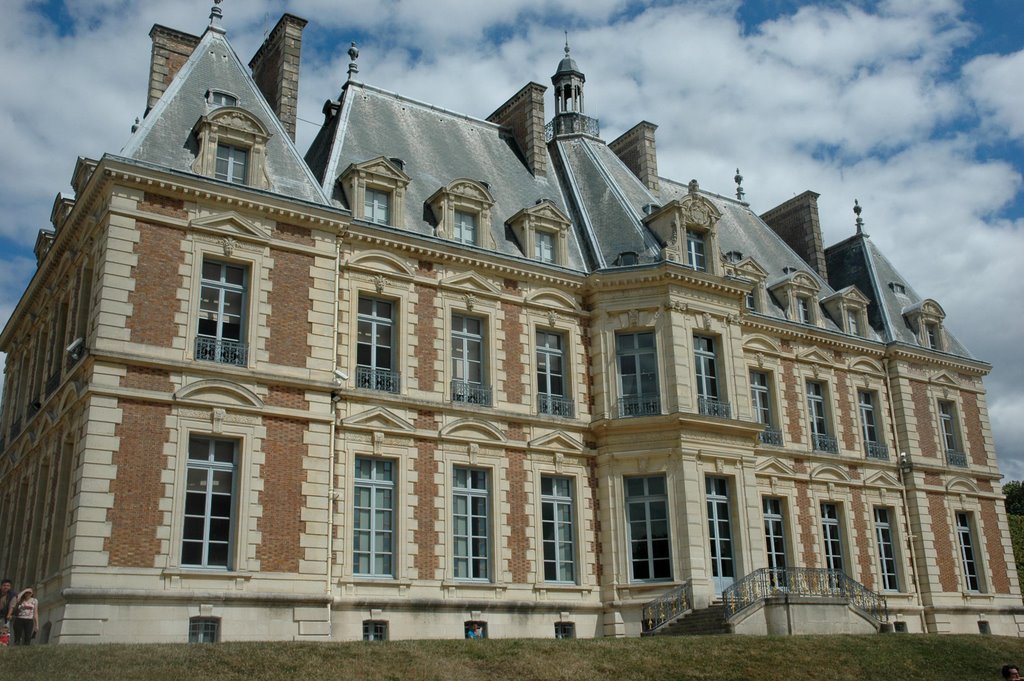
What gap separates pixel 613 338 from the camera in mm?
22734

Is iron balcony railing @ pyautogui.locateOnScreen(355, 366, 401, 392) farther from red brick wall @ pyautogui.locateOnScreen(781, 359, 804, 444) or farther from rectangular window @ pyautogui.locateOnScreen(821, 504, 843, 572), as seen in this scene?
rectangular window @ pyautogui.locateOnScreen(821, 504, 843, 572)

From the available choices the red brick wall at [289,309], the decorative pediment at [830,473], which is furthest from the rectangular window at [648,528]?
the red brick wall at [289,309]

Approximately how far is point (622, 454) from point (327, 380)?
22.3 ft

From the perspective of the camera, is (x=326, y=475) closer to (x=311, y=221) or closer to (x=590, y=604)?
(x=311, y=221)

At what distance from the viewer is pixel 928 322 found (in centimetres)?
2998

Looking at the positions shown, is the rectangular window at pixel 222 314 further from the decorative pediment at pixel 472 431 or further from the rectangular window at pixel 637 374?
the rectangular window at pixel 637 374

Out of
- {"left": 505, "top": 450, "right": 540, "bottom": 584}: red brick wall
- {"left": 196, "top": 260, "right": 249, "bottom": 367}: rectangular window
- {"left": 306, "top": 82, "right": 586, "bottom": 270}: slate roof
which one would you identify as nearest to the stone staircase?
{"left": 505, "top": 450, "right": 540, "bottom": 584}: red brick wall

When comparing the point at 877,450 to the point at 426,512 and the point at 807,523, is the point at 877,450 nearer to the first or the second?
the point at 807,523

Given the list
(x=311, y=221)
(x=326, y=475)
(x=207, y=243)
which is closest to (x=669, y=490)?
(x=326, y=475)

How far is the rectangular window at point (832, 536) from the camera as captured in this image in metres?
25.3

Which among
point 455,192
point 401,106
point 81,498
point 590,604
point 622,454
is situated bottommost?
point 590,604

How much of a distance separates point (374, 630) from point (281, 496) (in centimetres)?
308

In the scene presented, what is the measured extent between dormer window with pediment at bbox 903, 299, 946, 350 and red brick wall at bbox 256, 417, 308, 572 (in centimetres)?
1948

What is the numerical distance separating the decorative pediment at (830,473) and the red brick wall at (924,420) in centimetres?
319
